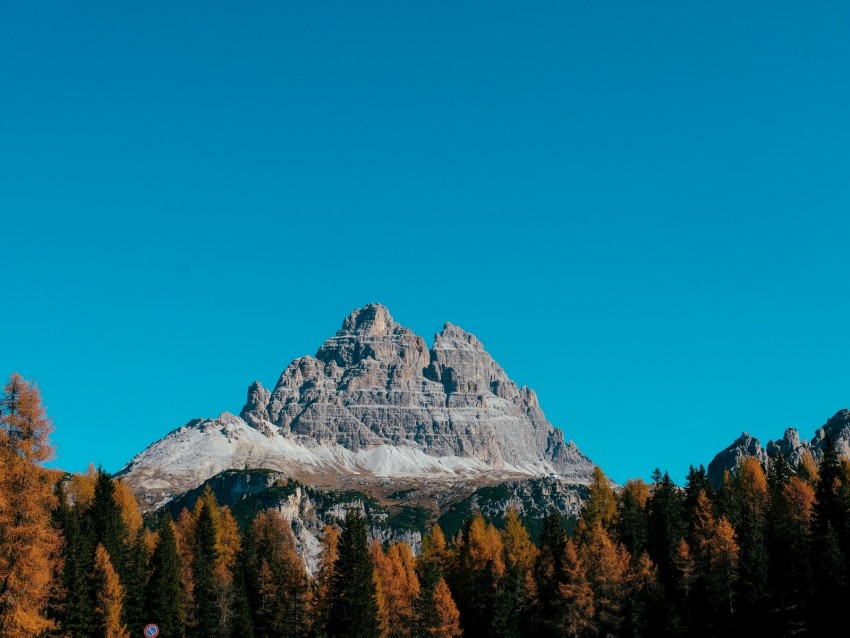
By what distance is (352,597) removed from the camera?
9975 centimetres

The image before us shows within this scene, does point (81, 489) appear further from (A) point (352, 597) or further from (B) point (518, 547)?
(B) point (518, 547)

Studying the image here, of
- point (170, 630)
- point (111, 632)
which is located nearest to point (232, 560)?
point (170, 630)

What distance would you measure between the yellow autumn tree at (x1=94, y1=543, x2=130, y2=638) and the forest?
14 cm

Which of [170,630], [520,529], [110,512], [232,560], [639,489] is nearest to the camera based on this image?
[170,630]

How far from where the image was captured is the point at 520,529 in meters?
134

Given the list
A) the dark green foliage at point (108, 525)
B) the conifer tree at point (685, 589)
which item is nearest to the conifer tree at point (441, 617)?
the conifer tree at point (685, 589)

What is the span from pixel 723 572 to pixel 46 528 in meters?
70.0

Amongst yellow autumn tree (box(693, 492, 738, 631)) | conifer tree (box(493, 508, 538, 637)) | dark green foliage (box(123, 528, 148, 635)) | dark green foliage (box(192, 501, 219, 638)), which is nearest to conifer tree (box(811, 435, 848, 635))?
yellow autumn tree (box(693, 492, 738, 631))

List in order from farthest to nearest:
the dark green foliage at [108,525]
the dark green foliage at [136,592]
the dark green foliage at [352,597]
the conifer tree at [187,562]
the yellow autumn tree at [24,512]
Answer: the conifer tree at [187,562] → the dark green foliage at [352,597] → the dark green foliage at [108,525] → the dark green foliage at [136,592] → the yellow autumn tree at [24,512]

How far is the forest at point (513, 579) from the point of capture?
314ft

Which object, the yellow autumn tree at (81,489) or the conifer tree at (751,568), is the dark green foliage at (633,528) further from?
the yellow autumn tree at (81,489)

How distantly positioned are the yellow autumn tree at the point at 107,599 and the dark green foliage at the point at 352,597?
2053 cm

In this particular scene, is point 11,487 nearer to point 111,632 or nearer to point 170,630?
point 111,632

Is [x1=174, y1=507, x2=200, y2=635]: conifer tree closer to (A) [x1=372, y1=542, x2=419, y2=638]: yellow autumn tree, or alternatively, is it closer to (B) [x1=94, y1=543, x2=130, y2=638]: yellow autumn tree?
(B) [x1=94, y1=543, x2=130, y2=638]: yellow autumn tree
